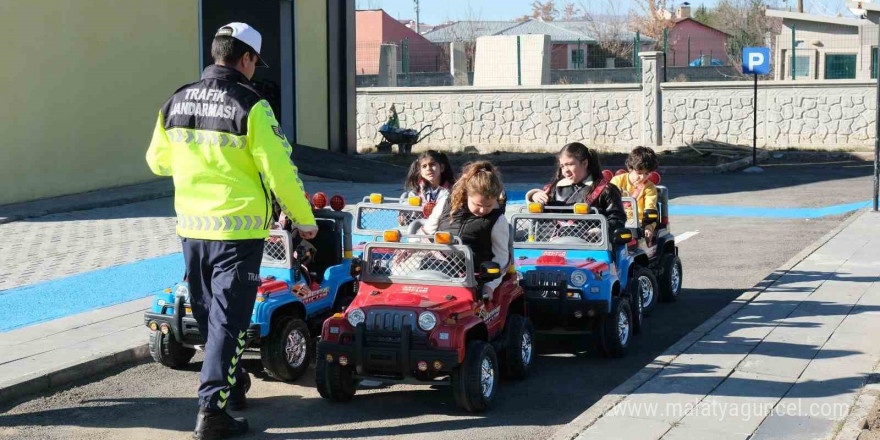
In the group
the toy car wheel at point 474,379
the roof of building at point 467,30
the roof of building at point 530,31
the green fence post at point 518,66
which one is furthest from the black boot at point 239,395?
the roof of building at point 467,30

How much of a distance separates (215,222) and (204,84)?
2.54ft

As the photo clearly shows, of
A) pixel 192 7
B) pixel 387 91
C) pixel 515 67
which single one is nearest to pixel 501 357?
pixel 192 7

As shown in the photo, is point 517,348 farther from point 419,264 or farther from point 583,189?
point 583,189

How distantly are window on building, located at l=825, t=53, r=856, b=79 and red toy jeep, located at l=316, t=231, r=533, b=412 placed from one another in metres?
30.2

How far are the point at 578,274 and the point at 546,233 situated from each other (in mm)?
915

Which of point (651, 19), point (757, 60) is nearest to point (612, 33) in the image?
point (651, 19)

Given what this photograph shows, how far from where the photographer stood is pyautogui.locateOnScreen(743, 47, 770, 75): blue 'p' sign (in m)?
24.6

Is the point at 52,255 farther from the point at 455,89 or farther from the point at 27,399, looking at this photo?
the point at 455,89

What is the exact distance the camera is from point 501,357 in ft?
24.1

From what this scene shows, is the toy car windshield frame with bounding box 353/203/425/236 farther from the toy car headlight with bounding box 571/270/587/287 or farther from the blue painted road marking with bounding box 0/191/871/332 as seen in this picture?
the blue painted road marking with bounding box 0/191/871/332

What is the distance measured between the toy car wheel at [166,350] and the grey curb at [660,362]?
2.96 meters

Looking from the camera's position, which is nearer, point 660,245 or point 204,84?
point 204,84

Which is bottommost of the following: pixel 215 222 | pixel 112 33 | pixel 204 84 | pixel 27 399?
pixel 27 399

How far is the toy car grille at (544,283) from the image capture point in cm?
799
